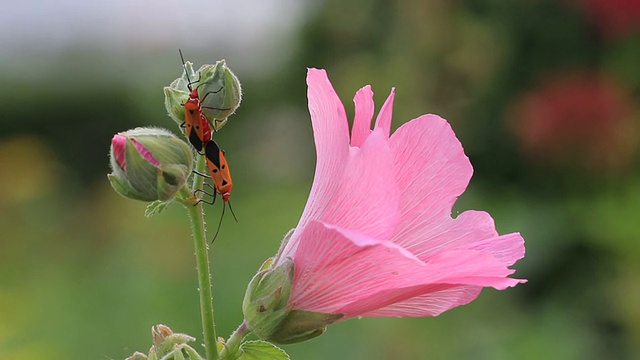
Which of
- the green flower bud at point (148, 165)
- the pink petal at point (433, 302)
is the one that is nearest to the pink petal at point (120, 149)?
the green flower bud at point (148, 165)

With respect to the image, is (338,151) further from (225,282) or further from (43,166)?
(43,166)

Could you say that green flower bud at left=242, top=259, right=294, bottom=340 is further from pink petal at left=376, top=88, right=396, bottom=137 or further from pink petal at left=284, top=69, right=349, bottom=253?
pink petal at left=376, top=88, right=396, bottom=137

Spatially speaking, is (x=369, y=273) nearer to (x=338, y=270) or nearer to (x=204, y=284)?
(x=338, y=270)

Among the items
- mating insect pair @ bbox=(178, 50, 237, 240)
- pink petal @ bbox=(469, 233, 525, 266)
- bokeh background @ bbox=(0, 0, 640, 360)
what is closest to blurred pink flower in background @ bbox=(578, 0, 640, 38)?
bokeh background @ bbox=(0, 0, 640, 360)

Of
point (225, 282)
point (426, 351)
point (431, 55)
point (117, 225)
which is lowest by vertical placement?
point (426, 351)

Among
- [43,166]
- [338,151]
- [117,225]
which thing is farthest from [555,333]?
[43,166]

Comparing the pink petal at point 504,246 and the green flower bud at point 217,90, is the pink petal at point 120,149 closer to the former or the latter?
the green flower bud at point 217,90

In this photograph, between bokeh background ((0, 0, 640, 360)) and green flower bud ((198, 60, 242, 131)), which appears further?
bokeh background ((0, 0, 640, 360))
